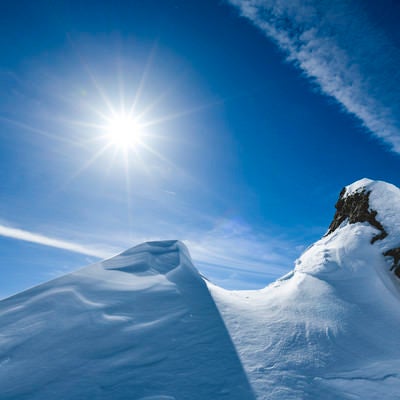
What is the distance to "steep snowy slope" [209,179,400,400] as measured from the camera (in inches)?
116

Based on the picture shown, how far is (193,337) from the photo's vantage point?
3660 mm

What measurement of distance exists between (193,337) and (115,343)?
1.10m

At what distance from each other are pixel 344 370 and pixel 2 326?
4.90 metres

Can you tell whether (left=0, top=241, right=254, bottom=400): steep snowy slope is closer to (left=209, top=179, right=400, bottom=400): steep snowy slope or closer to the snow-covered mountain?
the snow-covered mountain

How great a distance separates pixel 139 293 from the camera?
4770 mm

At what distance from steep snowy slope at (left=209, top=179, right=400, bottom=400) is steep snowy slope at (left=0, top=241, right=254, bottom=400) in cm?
41

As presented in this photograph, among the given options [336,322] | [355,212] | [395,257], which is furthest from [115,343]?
[355,212]

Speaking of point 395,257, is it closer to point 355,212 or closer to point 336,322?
point 355,212

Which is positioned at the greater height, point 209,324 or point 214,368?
point 209,324

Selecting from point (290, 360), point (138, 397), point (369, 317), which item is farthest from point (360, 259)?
→ point (138, 397)

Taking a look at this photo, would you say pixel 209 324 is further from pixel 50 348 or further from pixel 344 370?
pixel 50 348

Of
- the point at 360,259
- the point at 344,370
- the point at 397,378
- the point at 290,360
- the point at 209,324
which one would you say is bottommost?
the point at 397,378

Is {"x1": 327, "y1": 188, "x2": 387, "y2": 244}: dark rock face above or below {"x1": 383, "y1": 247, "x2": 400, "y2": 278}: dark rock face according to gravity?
above

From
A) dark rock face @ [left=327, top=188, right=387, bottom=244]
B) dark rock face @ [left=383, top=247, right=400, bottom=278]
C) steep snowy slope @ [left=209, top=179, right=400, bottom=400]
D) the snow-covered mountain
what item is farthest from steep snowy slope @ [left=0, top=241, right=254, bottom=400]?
dark rock face @ [left=327, top=188, right=387, bottom=244]
